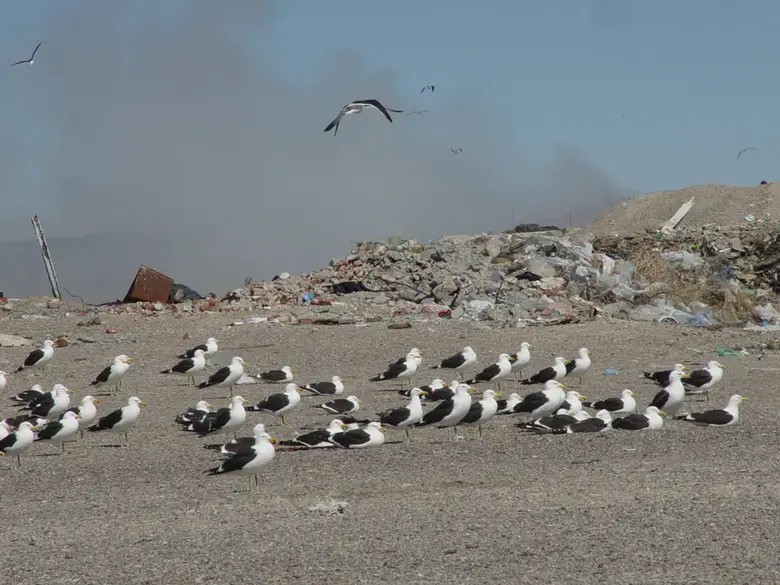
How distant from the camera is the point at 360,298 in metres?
26.6

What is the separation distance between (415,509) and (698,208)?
33.0m

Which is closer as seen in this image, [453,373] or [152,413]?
[152,413]

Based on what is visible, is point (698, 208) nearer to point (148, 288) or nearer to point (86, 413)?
point (148, 288)

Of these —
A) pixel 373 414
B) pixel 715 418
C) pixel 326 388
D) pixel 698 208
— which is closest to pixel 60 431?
pixel 373 414

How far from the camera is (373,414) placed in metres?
16.2

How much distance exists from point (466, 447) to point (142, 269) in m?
17.3

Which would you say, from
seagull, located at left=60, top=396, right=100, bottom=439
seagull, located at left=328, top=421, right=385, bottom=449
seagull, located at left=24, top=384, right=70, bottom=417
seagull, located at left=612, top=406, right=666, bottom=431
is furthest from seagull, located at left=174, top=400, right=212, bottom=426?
seagull, located at left=612, top=406, right=666, bottom=431

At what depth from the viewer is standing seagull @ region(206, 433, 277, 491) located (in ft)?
39.0

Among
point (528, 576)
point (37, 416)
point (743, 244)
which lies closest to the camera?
point (528, 576)

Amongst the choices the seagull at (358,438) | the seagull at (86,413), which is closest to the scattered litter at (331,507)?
the seagull at (358,438)

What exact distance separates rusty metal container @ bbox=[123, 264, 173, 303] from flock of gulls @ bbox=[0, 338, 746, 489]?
1062 centimetres

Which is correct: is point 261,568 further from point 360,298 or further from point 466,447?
point 360,298

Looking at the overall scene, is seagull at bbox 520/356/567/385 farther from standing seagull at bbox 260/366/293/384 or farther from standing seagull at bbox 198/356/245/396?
standing seagull at bbox 198/356/245/396

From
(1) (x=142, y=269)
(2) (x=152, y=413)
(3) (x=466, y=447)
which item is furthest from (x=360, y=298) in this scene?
(3) (x=466, y=447)
